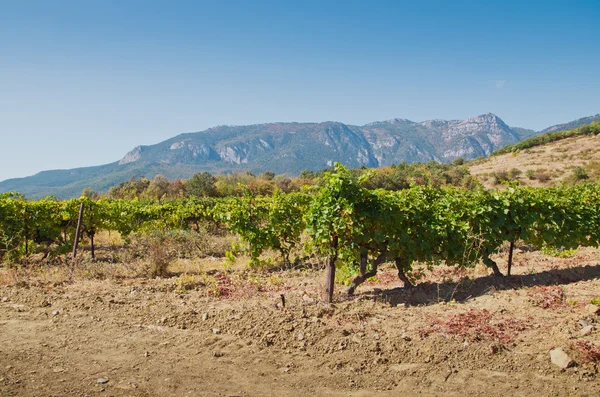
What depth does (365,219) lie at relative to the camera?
6180 millimetres

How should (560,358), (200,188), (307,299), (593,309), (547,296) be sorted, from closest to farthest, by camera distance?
(560,358) < (593,309) < (547,296) < (307,299) < (200,188)

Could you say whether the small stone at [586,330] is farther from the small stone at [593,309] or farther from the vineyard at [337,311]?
the small stone at [593,309]

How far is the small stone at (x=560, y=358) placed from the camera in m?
4.25

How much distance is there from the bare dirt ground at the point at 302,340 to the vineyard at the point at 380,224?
65 cm

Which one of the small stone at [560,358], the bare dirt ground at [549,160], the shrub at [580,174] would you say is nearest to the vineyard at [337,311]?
the small stone at [560,358]

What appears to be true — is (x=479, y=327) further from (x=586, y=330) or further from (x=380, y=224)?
(x=380, y=224)

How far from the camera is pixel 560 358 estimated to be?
171 inches

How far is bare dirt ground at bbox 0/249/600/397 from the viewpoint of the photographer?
4121mm

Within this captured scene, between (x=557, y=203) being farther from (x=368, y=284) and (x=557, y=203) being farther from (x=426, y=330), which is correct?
(x=426, y=330)

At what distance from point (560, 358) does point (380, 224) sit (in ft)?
9.63

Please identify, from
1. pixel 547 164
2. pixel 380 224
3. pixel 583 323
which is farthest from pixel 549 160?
pixel 583 323

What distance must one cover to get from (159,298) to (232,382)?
10.1 ft

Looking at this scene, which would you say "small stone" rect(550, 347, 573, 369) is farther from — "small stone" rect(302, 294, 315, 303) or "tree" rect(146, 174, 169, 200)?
"tree" rect(146, 174, 169, 200)

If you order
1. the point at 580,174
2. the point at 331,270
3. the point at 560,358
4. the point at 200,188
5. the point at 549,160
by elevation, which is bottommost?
the point at 560,358
